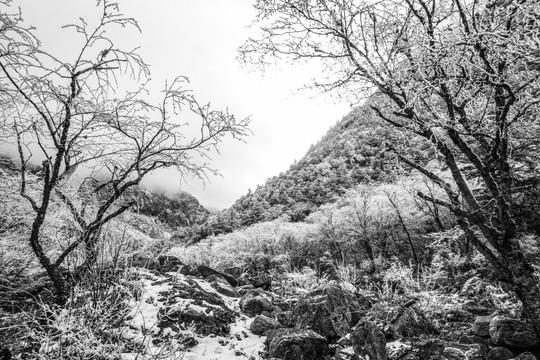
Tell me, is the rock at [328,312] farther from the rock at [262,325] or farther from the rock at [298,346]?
the rock at [298,346]

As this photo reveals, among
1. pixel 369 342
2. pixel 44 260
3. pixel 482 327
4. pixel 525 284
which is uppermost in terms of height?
pixel 525 284

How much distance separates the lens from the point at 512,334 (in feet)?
19.5

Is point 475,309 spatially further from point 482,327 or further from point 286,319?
point 286,319

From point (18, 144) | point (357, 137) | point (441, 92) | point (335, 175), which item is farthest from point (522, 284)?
point (357, 137)

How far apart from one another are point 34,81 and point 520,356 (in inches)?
341

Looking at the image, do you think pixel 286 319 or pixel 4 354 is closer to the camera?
pixel 4 354

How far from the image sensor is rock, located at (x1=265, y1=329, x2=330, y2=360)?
7.25 meters

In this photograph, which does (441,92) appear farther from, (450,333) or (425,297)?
(425,297)

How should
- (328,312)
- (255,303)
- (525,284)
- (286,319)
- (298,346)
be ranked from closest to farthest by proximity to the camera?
(525,284) < (298,346) < (328,312) < (286,319) < (255,303)

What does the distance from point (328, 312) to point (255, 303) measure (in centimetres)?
321

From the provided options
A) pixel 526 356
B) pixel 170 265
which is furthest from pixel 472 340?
pixel 170 265

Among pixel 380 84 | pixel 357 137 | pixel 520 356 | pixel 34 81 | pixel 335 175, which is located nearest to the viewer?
pixel 34 81

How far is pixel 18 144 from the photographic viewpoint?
3.41 m

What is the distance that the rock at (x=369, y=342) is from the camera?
22.6 ft
